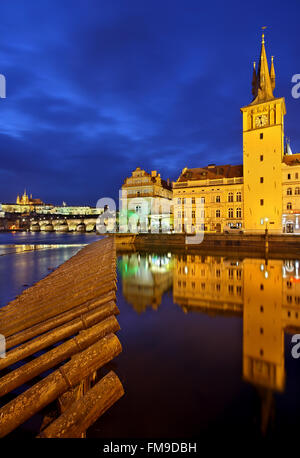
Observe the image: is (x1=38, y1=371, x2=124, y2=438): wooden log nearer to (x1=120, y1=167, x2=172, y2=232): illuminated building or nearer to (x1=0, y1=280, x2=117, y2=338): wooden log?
(x1=0, y1=280, x2=117, y2=338): wooden log

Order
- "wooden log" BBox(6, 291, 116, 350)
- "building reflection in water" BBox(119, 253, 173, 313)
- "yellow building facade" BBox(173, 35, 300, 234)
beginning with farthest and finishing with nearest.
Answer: "yellow building facade" BBox(173, 35, 300, 234)
"building reflection in water" BBox(119, 253, 173, 313)
"wooden log" BBox(6, 291, 116, 350)

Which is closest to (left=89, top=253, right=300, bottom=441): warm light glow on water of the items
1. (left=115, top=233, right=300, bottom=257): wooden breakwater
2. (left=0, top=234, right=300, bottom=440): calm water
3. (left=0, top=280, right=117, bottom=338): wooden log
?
(left=0, top=234, right=300, bottom=440): calm water

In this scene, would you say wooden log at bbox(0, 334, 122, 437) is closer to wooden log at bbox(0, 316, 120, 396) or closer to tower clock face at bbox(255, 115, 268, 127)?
wooden log at bbox(0, 316, 120, 396)

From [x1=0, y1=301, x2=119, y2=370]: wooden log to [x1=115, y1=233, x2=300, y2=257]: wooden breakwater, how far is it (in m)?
25.1

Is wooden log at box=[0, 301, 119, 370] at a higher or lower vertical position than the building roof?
lower

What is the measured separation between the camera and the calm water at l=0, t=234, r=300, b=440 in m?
3.71

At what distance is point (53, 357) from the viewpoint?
12.4 ft

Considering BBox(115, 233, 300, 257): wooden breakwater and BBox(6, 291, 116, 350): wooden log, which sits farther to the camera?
BBox(115, 233, 300, 257): wooden breakwater

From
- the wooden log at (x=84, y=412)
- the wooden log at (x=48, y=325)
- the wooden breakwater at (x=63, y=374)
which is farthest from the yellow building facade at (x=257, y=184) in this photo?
the wooden log at (x=84, y=412)

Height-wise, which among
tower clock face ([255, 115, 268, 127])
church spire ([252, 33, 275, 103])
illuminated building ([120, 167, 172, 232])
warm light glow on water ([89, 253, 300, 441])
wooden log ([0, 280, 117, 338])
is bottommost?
warm light glow on water ([89, 253, 300, 441])

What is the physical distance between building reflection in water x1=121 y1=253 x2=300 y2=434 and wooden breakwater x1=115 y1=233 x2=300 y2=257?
9.56 m

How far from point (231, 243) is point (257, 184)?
15831 mm

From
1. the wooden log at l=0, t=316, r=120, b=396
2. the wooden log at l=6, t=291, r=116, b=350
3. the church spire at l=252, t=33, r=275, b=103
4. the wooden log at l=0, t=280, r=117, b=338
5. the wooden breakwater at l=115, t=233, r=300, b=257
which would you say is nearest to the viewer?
the wooden log at l=0, t=316, r=120, b=396

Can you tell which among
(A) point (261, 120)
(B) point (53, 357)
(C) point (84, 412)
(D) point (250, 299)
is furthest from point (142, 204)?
(C) point (84, 412)
